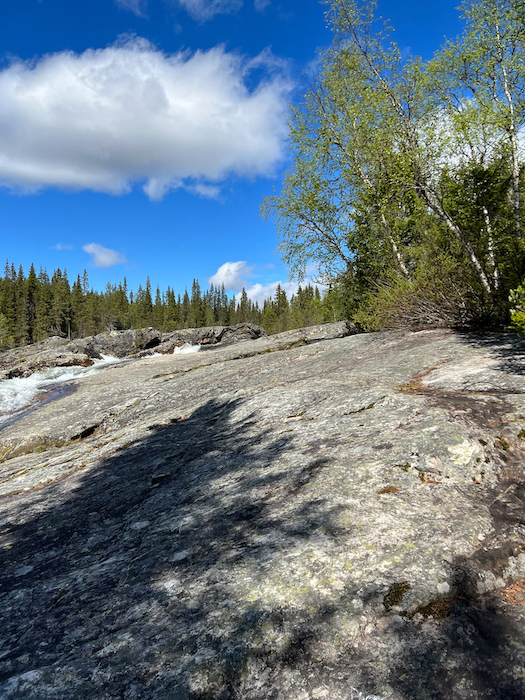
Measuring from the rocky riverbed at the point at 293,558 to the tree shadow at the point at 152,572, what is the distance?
1 cm

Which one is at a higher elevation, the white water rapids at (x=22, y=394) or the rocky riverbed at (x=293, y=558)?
the rocky riverbed at (x=293, y=558)

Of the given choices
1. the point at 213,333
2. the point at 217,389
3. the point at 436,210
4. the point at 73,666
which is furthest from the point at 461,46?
the point at 213,333

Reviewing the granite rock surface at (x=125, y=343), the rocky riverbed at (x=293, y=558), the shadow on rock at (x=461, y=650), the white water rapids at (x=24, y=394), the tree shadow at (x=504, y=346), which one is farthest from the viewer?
the granite rock surface at (x=125, y=343)

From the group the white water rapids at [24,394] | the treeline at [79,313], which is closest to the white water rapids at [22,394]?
→ the white water rapids at [24,394]

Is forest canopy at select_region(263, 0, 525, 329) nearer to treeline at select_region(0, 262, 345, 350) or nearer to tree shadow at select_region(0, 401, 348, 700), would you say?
tree shadow at select_region(0, 401, 348, 700)

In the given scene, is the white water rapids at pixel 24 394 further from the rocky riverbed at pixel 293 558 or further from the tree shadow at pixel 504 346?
the tree shadow at pixel 504 346

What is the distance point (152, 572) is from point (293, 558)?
1046mm

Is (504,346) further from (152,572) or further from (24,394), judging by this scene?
(24,394)

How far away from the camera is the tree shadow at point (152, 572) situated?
1.89 m

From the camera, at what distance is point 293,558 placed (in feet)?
8.39

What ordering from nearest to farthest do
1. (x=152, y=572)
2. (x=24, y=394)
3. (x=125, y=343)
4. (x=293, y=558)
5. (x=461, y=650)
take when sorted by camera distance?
(x=461, y=650) < (x=293, y=558) < (x=152, y=572) < (x=24, y=394) < (x=125, y=343)

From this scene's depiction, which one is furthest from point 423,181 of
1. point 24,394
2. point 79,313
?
point 79,313

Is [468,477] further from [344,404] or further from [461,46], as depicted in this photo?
[461,46]

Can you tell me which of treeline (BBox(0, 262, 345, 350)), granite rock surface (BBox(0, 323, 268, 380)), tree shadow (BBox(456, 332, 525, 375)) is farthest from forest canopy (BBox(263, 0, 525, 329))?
treeline (BBox(0, 262, 345, 350))
